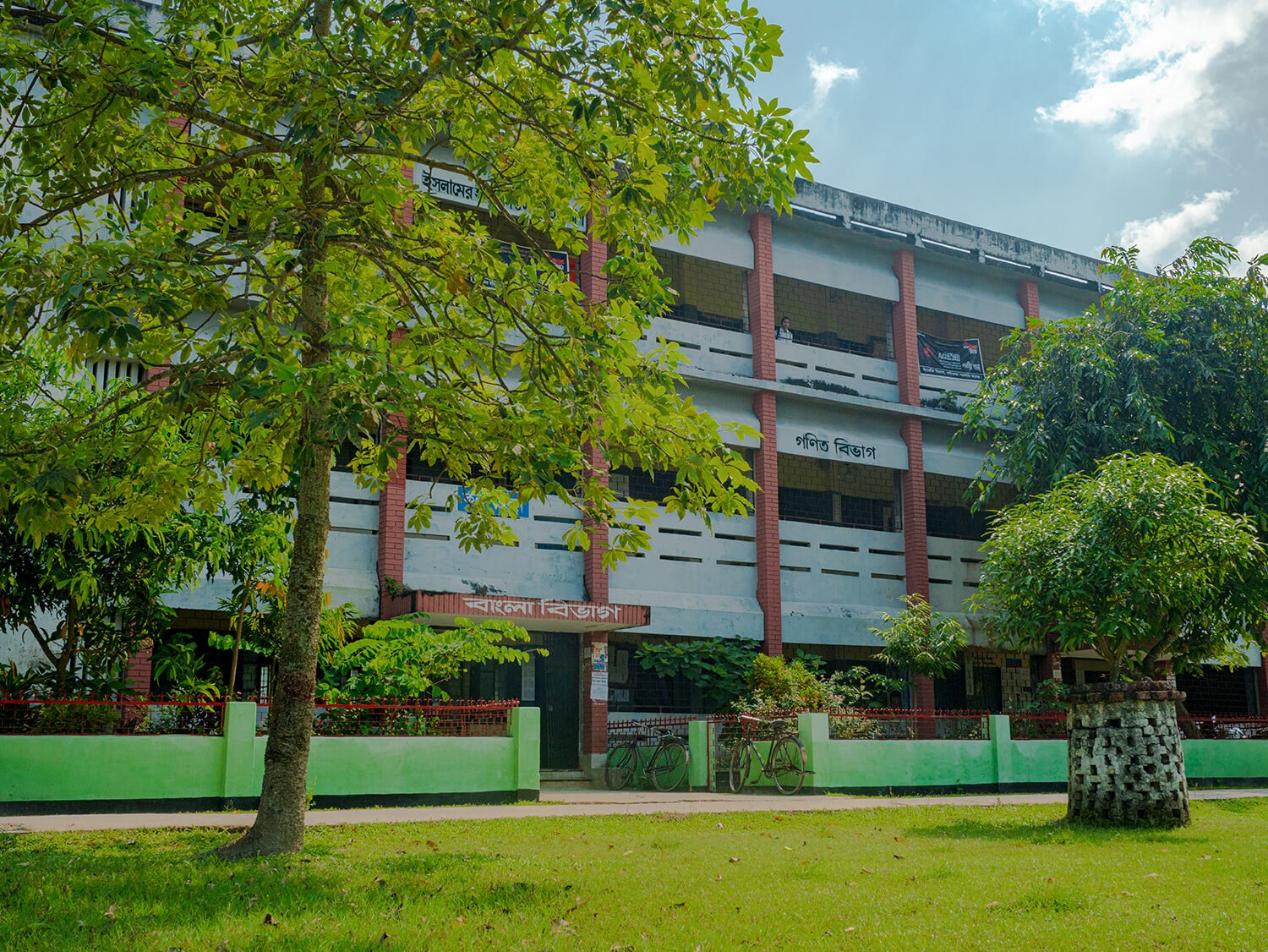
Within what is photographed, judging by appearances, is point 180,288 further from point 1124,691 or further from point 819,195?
point 819,195

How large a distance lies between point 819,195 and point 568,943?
21375 millimetres

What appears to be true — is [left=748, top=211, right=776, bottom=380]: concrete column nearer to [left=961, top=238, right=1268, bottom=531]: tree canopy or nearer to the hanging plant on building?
[left=961, top=238, right=1268, bottom=531]: tree canopy

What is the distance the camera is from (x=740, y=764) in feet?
56.9

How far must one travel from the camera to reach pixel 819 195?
24875mm

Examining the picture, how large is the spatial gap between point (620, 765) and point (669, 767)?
4.04 feet

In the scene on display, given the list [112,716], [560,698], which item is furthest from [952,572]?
[112,716]

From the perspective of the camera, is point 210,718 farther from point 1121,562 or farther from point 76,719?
point 1121,562

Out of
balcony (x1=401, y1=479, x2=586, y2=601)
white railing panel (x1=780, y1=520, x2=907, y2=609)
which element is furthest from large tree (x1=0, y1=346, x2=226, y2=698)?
white railing panel (x1=780, y1=520, x2=907, y2=609)

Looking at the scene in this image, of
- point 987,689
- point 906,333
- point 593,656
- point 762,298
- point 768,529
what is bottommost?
point 987,689

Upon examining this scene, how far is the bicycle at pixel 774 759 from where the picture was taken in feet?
54.1

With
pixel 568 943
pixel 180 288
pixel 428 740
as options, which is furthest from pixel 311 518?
pixel 428 740

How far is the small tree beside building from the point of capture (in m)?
11.4

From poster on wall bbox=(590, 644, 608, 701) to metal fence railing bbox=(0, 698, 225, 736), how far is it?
8.85 metres

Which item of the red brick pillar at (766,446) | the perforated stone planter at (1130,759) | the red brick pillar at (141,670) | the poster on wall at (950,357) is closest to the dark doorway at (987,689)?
the red brick pillar at (766,446)
